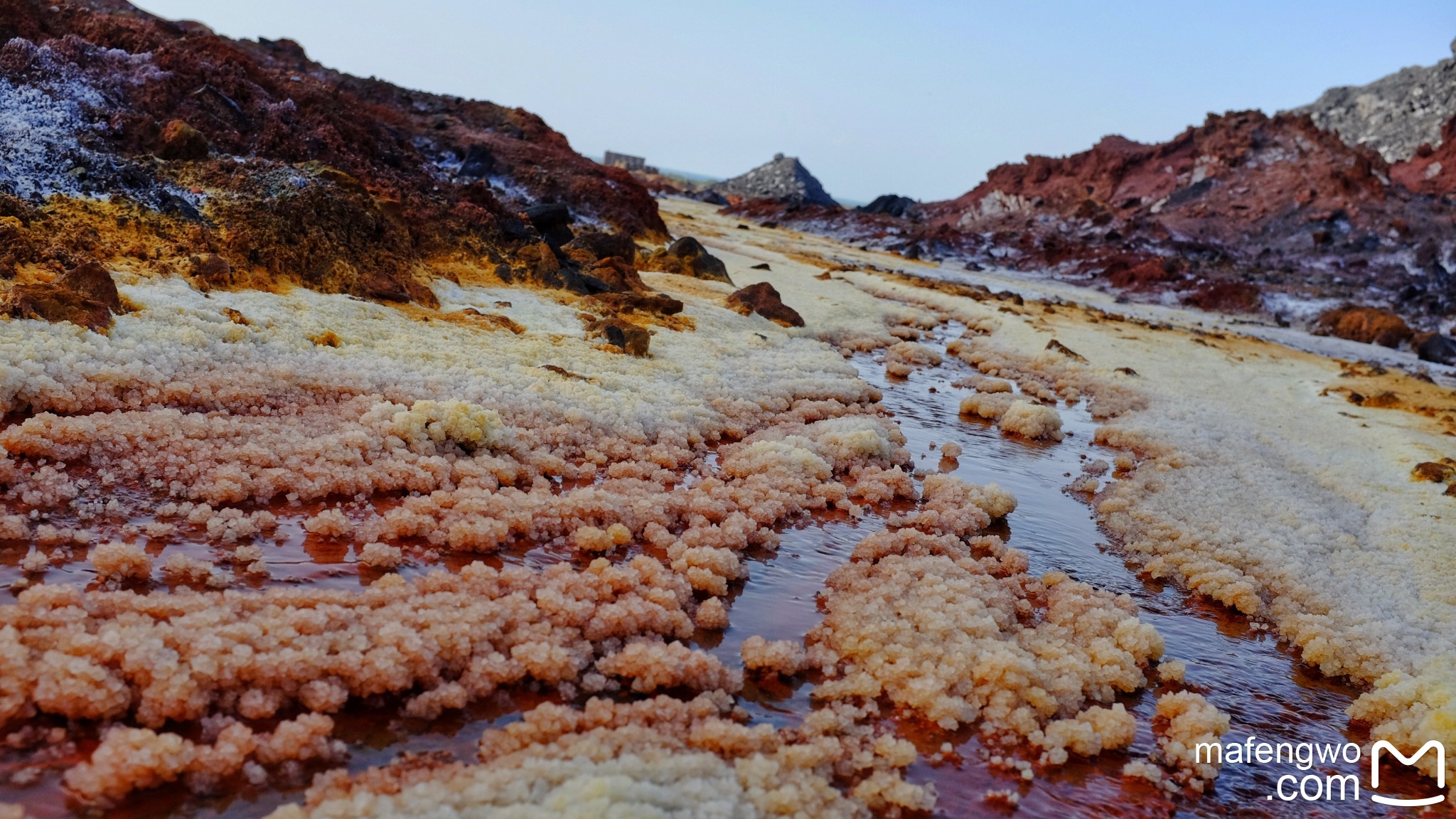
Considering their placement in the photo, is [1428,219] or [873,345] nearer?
[873,345]

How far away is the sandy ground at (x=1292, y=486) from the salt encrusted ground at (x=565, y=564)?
6 cm

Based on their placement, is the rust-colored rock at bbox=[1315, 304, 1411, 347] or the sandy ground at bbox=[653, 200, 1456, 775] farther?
the rust-colored rock at bbox=[1315, 304, 1411, 347]

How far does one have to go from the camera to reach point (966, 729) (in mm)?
6195

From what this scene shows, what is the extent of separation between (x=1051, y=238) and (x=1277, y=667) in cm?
5679

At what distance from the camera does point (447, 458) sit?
919 centimetres

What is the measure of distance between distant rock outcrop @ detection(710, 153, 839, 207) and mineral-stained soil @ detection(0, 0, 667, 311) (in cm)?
7268

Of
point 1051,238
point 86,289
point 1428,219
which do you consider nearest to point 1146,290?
point 1051,238

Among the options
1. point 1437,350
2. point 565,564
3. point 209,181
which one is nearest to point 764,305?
point 209,181

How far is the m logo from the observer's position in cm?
625

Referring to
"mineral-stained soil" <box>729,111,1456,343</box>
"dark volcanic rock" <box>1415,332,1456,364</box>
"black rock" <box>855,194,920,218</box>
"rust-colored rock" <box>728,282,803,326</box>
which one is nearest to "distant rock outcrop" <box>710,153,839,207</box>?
"black rock" <box>855,194,920,218</box>

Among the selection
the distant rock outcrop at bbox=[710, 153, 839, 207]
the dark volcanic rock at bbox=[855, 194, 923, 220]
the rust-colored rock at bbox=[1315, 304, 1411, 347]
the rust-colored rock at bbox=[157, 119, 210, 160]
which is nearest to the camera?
the rust-colored rock at bbox=[157, 119, 210, 160]

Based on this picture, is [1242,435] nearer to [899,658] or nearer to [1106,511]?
[1106,511]

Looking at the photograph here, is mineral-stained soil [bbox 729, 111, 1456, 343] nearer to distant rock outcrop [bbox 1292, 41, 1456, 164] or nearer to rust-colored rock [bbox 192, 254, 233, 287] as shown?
distant rock outcrop [bbox 1292, 41, 1456, 164]

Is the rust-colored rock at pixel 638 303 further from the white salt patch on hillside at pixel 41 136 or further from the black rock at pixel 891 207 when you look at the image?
the black rock at pixel 891 207
